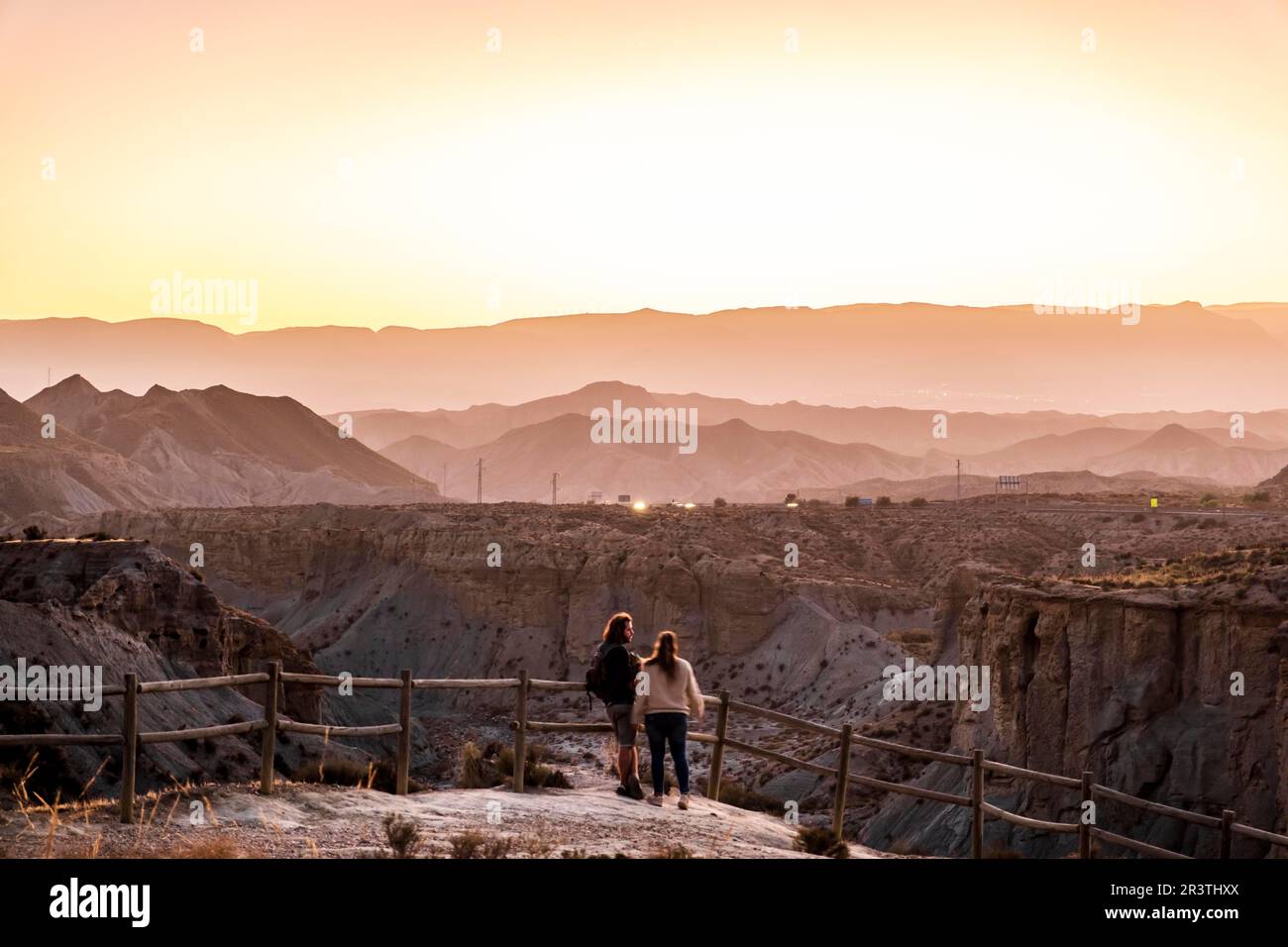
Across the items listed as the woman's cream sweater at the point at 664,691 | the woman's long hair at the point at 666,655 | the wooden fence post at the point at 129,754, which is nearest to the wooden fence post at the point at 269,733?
the wooden fence post at the point at 129,754

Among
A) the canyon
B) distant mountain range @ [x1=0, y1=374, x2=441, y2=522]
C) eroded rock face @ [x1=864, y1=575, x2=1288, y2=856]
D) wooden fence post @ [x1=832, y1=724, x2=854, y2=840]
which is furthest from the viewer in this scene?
distant mountain range @ [x1=0, y1=374, x2=441, y2=522]

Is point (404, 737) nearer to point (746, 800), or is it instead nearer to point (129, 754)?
point (129, 754)

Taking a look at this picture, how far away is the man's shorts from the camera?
51.4ft

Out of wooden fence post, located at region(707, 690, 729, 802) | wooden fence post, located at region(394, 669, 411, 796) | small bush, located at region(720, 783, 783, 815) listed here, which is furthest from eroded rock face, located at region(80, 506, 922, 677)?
wooden fence post, located at region(394, 669, 411, 796)

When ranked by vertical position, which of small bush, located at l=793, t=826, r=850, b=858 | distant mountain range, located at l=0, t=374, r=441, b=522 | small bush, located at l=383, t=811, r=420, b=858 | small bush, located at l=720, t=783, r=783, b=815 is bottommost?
small bush, located at l=720, t=783, r=783, b=815

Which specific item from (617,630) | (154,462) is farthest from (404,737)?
A: (154,462)

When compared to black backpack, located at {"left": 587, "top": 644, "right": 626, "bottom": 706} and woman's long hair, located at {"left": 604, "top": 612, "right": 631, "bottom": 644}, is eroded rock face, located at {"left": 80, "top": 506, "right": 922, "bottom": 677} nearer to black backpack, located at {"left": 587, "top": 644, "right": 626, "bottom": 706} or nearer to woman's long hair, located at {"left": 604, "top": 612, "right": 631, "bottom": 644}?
black backpack, located at {"left": 587, "top": 644, "right": 626, "bottom": 706}

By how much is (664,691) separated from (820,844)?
2.63 m

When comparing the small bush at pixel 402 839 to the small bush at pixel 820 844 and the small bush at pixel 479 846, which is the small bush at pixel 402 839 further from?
the small bush at pixel 820 844

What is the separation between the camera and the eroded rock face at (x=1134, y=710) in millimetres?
26656

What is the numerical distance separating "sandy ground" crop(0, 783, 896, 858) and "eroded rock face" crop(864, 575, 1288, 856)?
1202 cm

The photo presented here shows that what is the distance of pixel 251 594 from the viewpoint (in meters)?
75.8

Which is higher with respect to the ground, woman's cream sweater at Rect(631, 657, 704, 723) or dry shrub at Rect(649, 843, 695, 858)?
woman's cream sweater at Rect(631, 657, 704, 723)
